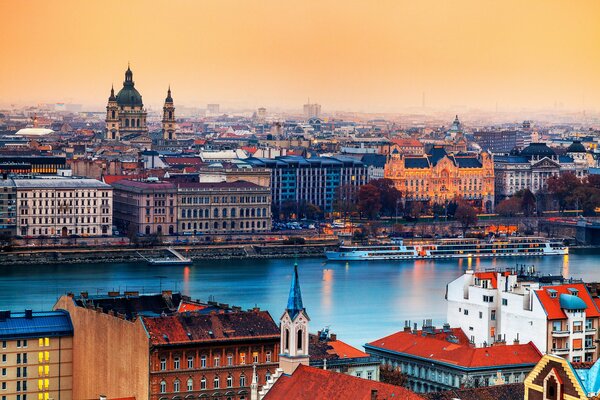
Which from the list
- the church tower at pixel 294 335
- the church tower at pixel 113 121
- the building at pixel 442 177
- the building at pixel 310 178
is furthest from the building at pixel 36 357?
the church tower at pixel 113 121

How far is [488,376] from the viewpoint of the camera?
16.9m

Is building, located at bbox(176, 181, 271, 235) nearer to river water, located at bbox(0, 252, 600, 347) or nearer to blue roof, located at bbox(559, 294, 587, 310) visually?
river water, located at bbox(0, 252, 600, 347)

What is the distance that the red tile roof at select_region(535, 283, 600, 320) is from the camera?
17.7 meters

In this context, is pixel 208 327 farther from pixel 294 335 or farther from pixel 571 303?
pixel 571 303

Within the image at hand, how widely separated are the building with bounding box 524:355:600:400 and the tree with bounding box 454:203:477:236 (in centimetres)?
3399


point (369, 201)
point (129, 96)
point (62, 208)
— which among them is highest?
point (129, 96)

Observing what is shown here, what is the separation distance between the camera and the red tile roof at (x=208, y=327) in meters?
16.2

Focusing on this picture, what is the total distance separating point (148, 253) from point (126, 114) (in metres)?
25.7

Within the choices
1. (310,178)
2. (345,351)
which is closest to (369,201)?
(310,178)

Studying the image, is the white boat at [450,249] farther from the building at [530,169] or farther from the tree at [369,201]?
the building at [530,169]

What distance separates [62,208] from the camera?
40.2 metres

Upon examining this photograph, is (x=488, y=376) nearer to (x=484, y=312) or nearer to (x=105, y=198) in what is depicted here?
(x=484, y=312)

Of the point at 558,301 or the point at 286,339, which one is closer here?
the point at 286,339

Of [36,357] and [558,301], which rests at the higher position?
[558,301]
